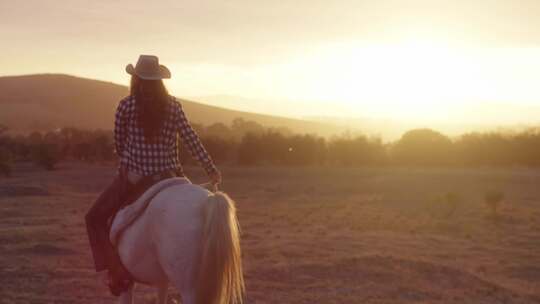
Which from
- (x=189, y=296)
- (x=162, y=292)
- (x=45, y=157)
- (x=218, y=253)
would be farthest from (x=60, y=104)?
(x=218, y=253)

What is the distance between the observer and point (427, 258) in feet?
44.8

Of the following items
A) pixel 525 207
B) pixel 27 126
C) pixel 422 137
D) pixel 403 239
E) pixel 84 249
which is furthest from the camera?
pixel 27 126

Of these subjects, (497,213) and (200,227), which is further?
(497,213)

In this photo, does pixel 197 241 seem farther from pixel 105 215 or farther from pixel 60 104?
pixel 60 104

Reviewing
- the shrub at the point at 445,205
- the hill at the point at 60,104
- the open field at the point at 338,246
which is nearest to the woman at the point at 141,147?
the open field at the point at 338,246

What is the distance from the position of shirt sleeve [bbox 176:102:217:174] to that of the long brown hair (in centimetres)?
15

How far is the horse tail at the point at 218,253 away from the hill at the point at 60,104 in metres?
93.0

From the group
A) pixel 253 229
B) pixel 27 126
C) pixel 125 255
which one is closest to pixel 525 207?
pixel 253 229

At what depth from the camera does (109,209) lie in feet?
18.7

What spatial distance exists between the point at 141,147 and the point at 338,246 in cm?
975

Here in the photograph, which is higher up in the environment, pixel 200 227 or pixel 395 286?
pixel 200 227

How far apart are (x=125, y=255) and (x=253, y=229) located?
509 inches

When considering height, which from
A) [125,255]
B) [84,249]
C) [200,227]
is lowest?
[84,249]

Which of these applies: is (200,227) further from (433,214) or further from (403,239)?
(433,214)
